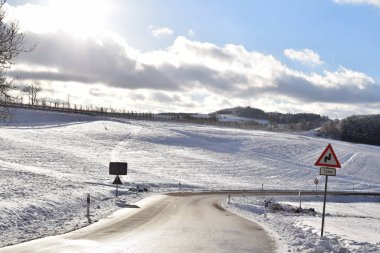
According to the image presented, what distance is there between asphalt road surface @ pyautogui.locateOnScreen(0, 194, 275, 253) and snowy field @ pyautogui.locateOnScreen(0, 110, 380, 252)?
1000mm

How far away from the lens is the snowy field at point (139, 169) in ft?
71.3

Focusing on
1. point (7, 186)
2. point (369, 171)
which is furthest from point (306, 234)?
point (369, 171)

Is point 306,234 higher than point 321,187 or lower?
higher

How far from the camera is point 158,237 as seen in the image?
16.6 metres

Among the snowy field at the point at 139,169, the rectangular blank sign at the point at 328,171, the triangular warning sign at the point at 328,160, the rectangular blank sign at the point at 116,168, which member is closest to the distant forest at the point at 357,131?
the snowy field at the point at 139,169

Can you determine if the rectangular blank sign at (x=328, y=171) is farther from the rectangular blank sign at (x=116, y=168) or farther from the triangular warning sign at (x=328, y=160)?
the rectangular blank sign at (x=116, y=168)

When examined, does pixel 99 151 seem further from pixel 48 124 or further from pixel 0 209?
pixel 0 209

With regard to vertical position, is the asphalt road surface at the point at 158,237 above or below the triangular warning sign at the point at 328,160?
below

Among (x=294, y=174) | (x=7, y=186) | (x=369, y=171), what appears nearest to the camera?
(x=7, y=186)

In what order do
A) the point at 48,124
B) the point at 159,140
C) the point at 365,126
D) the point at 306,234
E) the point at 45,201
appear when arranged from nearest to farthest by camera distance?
the point at 306,234
the point at 45,201
the point at 159,140
the point at 48,124
the point at 365,126

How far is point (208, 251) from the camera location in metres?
14.3

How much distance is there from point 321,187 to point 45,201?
174 ft

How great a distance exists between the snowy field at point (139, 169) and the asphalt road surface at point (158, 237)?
1.00 m

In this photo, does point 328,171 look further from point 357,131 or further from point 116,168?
point 357,131
